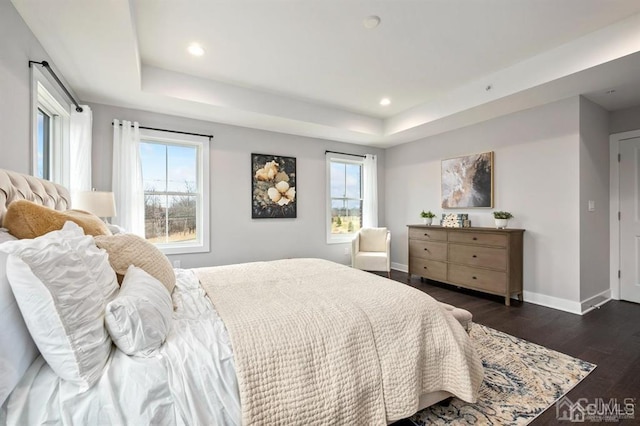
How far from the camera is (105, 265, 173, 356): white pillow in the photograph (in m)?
0.98

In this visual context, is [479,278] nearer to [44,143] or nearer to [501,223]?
[501,223]

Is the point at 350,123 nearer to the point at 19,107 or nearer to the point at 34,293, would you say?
the point at 19,107

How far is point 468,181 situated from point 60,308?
14.9ft

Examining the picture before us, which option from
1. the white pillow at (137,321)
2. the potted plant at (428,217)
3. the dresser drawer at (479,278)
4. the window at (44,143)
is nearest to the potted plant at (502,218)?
the dresser drawer at (479,278)

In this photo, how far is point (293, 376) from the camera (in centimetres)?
111

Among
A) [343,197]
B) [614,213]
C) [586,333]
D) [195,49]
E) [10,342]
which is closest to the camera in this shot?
[10,342]

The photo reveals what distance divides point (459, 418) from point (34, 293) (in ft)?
6.50

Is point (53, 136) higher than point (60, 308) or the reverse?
higher

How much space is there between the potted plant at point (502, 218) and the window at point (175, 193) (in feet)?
12.6

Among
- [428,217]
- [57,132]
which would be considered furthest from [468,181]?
[57,132]

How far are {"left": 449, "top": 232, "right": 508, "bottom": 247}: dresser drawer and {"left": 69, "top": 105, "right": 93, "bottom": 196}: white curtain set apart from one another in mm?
4467

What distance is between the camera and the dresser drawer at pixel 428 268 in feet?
13.5

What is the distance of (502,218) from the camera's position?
3604mm

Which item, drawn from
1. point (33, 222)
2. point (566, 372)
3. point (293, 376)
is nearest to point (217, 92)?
point (33, 222)
